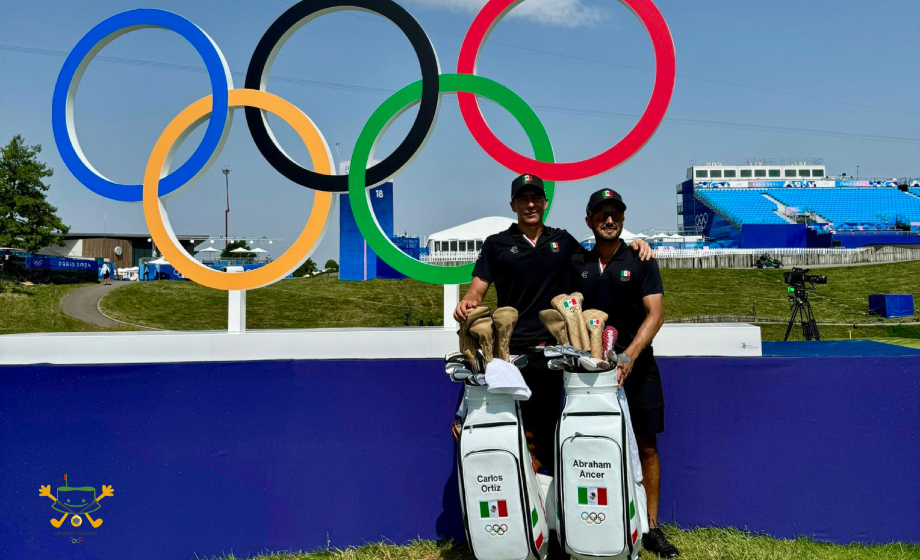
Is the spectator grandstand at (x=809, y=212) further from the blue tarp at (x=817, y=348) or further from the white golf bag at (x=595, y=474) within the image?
the white golf bag at (x=595, y=474)

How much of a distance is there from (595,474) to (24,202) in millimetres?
33754

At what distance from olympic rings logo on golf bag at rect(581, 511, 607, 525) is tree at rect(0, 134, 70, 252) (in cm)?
3322

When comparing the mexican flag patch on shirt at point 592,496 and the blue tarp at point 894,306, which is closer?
the mexican flag patch on shirt at point 592,496

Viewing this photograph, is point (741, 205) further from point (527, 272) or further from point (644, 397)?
point (527, 272)

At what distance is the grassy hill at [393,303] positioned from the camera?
18531 mm

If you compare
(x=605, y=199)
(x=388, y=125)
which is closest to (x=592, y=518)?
(x=605, y=199)

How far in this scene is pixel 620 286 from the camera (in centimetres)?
297

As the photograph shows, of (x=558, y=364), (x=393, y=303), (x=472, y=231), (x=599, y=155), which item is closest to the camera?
(x=558, y=364)

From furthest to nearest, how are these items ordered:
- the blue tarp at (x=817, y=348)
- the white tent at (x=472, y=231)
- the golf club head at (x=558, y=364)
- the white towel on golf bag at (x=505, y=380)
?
the white tent at (x=472, y=231) < the blue tarp at (x=817, y=348) < the golf club head at (x=558, y=364) < the white towel on golf bag at (x=505, y=380)

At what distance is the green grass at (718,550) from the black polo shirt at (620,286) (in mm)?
1047

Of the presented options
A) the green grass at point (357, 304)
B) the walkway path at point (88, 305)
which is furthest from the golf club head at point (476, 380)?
the walkway path at point (88, 305)

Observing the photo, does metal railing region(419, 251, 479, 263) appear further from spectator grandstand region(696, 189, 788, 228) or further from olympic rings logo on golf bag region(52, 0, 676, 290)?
spectator grandstand region(696, 189, 788, 228)

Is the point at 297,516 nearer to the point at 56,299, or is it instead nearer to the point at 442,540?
the point at 442,540

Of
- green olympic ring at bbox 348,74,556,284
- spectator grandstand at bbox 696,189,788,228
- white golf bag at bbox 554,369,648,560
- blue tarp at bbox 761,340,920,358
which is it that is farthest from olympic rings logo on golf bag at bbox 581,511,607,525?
spectator grandstand at bbox 696,189,788,228
